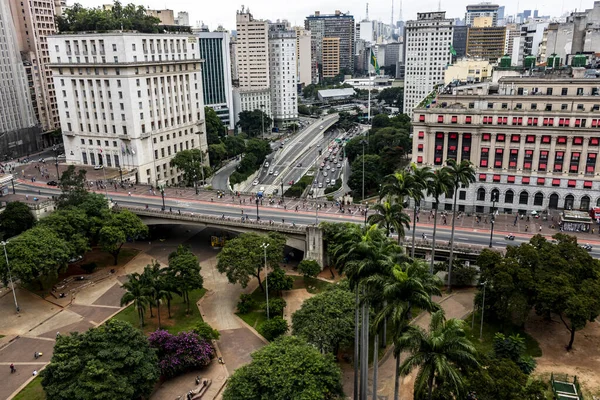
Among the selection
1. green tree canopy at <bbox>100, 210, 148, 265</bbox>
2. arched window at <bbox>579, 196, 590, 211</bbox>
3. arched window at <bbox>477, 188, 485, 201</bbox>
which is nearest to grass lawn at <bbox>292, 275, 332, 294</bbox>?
green tree canopy at <bbox>100, 210, 148, 265</bbox>

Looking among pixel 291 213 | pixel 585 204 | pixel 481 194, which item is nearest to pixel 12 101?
pixel 291 213

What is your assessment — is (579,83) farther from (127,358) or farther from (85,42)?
(85,42)

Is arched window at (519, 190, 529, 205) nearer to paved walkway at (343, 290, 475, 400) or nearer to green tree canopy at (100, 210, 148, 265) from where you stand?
paved walkway at (343, 290, 475, 400)

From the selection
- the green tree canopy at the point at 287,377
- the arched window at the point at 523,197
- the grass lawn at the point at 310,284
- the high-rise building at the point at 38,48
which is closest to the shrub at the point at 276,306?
the grass lawn at the point at 310,284

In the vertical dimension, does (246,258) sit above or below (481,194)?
above

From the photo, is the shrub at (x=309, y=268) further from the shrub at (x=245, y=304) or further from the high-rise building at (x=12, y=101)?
the high-rise building at (x=12, y=101)

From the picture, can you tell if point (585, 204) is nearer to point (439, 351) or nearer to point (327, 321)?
point (327, 321)

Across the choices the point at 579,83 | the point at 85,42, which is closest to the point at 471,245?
the point at 579,83
